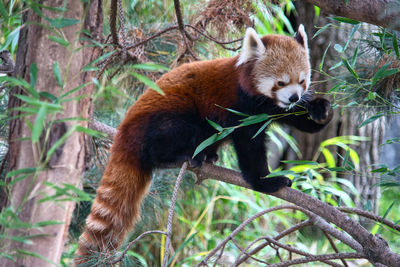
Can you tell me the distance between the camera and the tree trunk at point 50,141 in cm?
113

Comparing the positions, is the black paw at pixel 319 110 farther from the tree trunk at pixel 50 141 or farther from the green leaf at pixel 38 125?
the green leaf at pixel 38 125

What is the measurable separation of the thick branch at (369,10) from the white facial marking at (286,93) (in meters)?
0.63

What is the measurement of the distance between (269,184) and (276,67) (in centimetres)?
63

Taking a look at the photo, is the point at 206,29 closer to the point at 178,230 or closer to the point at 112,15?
the point at 112,15

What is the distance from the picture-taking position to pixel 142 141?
232 centimetres

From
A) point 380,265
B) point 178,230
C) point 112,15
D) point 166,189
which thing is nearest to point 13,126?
point 112,15

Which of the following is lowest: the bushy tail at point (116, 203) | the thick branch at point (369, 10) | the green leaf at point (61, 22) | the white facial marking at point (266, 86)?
the bushy tail at point (116, 203)

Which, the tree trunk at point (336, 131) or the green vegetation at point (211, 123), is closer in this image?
the green vegetation at point (211, 123)

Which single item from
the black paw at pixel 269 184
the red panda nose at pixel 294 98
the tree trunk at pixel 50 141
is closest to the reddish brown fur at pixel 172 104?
the red panda nose at pixel 294 98

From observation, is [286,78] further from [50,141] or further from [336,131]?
[336,131]

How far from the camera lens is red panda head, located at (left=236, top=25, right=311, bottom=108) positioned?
7.32ft

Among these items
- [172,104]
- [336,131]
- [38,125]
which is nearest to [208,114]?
[172,104]

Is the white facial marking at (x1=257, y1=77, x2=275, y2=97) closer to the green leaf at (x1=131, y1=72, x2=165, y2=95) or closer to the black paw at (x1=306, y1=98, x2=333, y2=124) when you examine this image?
the black paw at (x1=306, y1=98, x2=333, y2=124)

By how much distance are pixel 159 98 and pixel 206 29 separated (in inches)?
29.9
